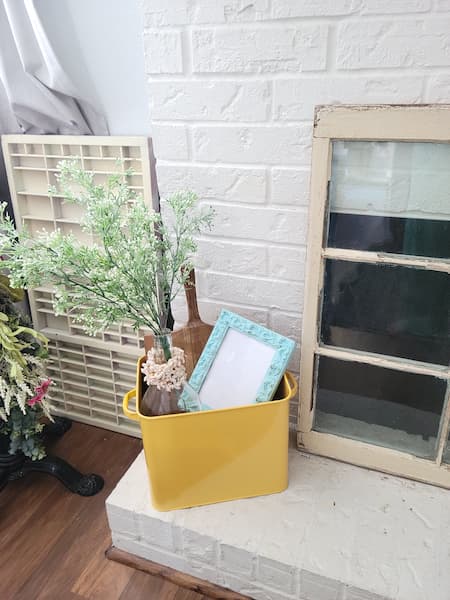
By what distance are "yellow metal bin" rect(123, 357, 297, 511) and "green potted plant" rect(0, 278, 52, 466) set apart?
35 centimetres

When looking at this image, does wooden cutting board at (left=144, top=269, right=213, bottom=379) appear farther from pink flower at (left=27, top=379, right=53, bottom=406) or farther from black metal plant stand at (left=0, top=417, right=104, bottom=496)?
black metal plant stand at (left=0, top=417, right=104, bottom=496)

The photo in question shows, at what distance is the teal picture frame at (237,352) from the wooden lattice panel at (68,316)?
1.36ft

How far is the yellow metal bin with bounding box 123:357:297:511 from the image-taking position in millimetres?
920

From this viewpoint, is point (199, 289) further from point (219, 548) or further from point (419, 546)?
point (419, 546)

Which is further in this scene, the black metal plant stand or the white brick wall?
the black metal plant stand

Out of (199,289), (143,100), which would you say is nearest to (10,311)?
(199,289)

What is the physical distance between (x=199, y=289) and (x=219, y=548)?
1.74 ft

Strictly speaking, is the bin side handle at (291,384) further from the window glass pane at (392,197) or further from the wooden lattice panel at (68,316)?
the wooden lattice panel at (68,316)

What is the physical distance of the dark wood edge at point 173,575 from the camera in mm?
998

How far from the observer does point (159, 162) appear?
40.9 inches

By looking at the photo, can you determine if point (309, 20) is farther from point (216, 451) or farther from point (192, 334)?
point (216, 451)

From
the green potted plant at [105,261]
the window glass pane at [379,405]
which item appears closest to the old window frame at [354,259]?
the window glass pane at [379,405]

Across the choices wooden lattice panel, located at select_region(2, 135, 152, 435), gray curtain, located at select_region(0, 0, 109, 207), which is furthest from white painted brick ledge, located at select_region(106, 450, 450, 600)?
gray curtain, located at select_region(0, 0, 109, 207)

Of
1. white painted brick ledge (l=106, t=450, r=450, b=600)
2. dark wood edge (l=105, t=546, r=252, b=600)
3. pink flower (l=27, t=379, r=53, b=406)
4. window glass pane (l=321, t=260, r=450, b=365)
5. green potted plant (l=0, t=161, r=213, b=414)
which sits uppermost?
green potted plant (l=0, t=161, r=213, b=414)
